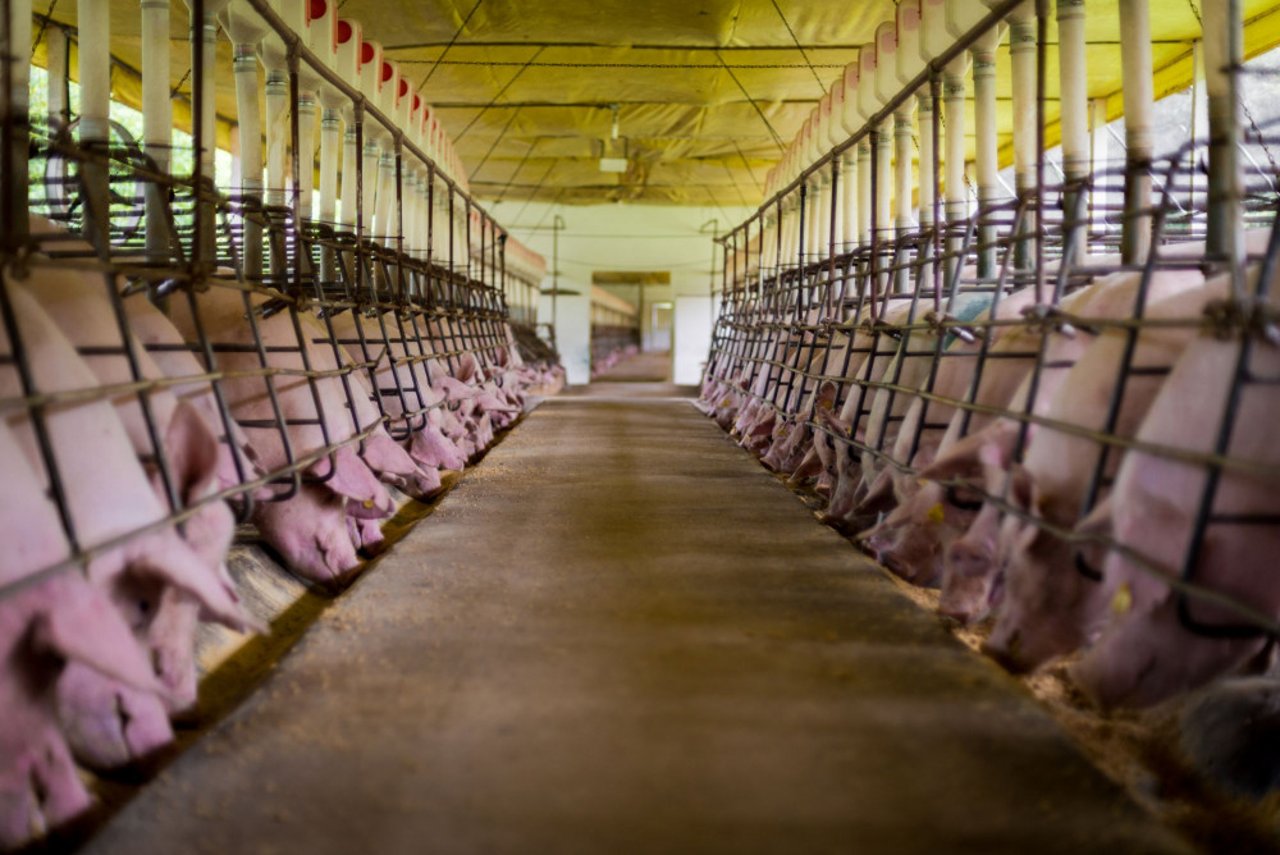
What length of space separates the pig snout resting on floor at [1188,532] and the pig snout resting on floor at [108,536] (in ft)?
6.04

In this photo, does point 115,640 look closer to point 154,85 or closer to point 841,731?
point 841,731

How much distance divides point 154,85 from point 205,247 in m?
0.67

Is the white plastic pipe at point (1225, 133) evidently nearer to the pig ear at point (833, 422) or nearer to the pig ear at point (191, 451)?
the pig ear at point (833, 422)

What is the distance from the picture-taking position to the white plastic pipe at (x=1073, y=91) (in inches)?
155

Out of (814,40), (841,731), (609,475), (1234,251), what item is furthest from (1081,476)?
(814,40)

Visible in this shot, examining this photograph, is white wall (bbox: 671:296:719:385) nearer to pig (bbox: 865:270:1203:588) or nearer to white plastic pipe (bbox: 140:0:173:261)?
white plastic pipe (bbox: 140:0:173:261)

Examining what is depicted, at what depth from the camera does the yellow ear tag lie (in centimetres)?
204

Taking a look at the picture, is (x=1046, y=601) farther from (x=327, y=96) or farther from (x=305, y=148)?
(x=327, y=96)

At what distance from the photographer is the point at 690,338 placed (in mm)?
20141

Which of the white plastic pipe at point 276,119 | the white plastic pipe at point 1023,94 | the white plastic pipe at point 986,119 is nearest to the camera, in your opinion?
the white plastic pipe at point 1023,94

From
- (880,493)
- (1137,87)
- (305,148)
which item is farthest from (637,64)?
(880,493)

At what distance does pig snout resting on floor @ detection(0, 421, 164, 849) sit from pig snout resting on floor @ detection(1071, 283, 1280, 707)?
1.92 m

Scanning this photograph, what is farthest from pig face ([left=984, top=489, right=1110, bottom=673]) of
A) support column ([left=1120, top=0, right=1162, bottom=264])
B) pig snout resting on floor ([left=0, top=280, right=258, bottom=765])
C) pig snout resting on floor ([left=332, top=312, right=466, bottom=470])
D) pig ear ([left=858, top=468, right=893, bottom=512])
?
pig snout resting on floor ([left=332, top=312, right=466, bottom=470])

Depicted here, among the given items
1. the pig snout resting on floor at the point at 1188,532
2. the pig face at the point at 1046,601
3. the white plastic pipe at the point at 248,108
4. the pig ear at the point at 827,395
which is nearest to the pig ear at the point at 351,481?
the white plastic pipe at the point at 248,108
